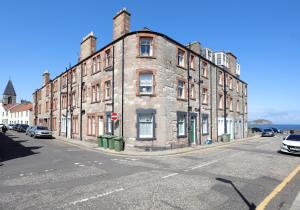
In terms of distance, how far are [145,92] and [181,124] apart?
207 inches

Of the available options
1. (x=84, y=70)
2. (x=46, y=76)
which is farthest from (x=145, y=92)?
(x=46, y=76)

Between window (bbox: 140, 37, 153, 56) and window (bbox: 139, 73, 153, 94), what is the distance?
6.55ft

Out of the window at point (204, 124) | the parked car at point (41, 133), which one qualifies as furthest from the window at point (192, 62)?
the parked car at point (41, 133)

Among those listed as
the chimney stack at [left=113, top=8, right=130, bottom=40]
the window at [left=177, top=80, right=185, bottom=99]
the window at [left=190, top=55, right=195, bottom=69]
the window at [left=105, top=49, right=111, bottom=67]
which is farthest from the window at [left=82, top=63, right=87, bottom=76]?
the window at [left=190, top=55, right=195, bottom=69]

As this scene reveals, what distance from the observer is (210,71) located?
2925 cm

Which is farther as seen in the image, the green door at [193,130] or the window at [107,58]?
the green door at [193,130]

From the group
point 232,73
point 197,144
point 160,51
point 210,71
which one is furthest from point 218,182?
point 232,73

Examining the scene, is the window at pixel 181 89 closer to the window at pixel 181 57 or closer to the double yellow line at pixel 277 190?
the window at pixel 181 57

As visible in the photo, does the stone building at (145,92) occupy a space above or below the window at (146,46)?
below

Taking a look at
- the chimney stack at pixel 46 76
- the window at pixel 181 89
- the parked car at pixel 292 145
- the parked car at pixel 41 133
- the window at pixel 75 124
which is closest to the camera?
the parked car at pixel 292 145

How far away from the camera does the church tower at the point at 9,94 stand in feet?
324

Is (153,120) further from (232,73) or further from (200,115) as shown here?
(232,73)

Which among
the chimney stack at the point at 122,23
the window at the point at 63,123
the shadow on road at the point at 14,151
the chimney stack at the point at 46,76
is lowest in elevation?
the shadow on road at the point at 14,151

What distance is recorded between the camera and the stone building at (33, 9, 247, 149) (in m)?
20.2
